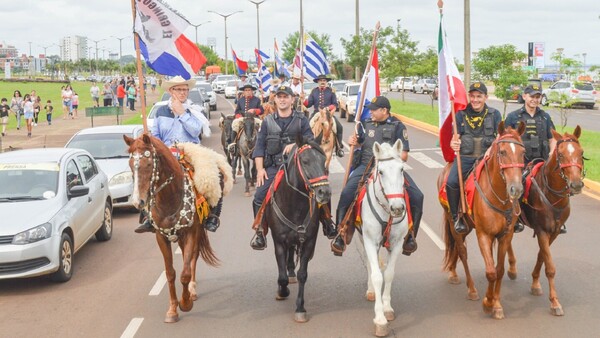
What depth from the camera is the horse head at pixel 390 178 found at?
676 centimetres

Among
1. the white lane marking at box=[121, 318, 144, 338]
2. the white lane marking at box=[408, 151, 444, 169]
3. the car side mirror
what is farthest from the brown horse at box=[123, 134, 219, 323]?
the white lane marking at box=[408, 151, 444, 169]

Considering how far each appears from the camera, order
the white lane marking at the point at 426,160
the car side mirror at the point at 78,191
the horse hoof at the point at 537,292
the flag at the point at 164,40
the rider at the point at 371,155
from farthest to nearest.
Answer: the white lane marking at the point at 426,160, the car side mirror at the point at 78,191, the flag at the point at 164,40, the horse hoof at the point at 537,292, the rider at the point at 371,155

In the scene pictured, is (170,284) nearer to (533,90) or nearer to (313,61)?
(533,90)

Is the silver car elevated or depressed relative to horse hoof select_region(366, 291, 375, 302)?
elevated

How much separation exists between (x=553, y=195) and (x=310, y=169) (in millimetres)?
2917

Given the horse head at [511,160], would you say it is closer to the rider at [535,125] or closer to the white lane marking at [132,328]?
the rider at [535,125]

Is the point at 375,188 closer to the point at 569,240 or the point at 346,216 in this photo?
the point at 346,216

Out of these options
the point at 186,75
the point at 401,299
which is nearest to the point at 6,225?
the point at 186,75

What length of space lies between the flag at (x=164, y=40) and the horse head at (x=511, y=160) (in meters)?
4.22

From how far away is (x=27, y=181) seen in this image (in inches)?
415

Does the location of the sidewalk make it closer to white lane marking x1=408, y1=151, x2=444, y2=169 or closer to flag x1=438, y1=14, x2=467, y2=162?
white lane marking x1=408, y1=151, x2=444, y2=169

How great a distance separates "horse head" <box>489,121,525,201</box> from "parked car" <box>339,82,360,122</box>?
89.9 ft

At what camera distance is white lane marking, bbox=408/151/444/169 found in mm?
19922

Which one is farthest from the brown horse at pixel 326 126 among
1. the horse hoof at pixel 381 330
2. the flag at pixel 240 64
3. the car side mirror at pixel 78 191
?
the flag at pixel 240 64
